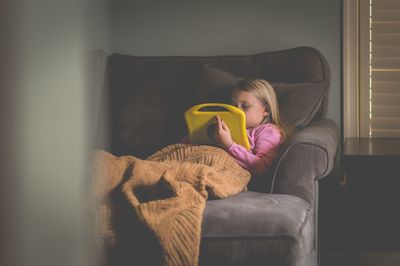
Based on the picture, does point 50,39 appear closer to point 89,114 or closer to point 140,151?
point 89,114

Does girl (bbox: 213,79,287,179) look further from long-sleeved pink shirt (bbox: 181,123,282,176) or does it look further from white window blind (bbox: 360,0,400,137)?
white window blind (bbox: 360,0,400,137)

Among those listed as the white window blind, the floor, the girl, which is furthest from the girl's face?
the white window blind

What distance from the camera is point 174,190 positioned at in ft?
4.55

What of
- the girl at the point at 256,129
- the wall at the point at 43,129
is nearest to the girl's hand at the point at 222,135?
the girl at the point at 256,129

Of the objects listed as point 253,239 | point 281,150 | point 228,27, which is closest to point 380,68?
point 228,27

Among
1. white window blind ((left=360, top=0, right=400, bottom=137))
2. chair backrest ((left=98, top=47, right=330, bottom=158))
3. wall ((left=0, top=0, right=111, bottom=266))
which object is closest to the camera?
wall ((left=0, top=0, right=111, bottom=266))

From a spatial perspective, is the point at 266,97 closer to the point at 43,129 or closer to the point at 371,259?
the point at 371,259

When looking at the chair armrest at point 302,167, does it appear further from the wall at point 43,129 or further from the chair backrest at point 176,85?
the wall at point 43,129

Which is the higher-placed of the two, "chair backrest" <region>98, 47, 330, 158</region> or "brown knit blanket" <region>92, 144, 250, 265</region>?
"chair backrest" <region>98, 47, 330, 158</region>

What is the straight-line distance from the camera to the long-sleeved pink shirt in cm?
171

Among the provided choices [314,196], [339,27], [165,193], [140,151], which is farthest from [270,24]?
[165,193]

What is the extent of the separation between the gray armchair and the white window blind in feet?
1.13

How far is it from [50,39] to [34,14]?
25 millimetres

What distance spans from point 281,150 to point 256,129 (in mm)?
182
